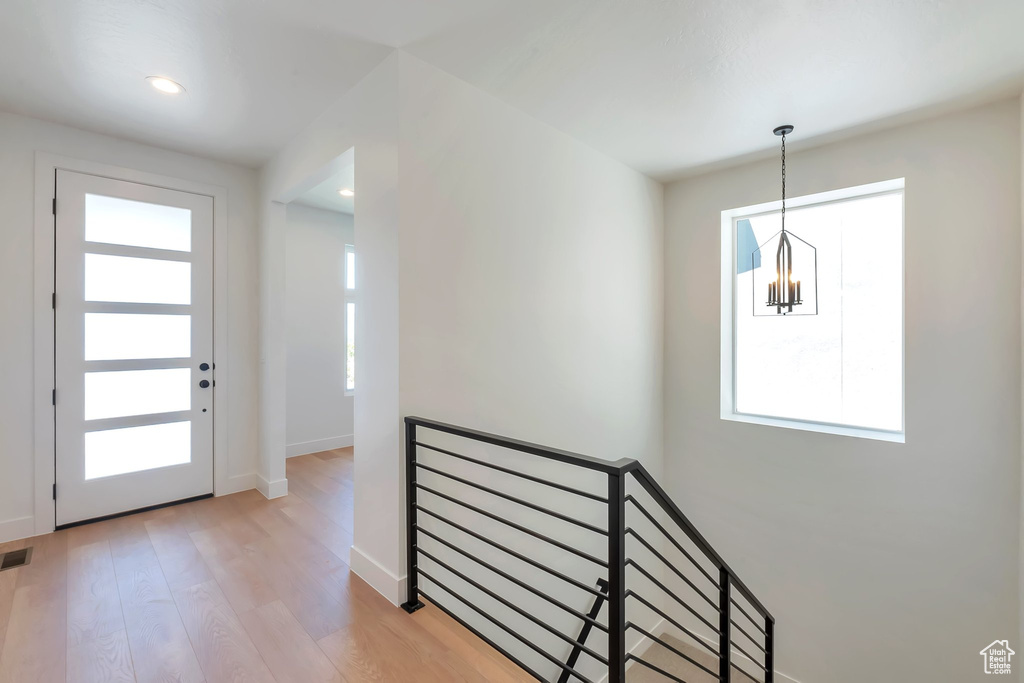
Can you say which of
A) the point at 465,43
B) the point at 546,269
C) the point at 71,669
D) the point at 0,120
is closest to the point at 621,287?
the point at 546,269

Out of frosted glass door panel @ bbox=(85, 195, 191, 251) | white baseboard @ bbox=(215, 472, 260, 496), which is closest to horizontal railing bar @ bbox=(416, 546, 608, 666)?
white baseboard @ bbox=(215, 472, 260, 496)

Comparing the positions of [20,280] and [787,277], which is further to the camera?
[787,277]

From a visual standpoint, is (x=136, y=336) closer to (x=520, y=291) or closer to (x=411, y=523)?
(x=411, y=523)

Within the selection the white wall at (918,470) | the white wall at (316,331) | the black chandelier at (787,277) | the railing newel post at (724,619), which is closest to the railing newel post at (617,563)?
the railing newel post at (724,619)

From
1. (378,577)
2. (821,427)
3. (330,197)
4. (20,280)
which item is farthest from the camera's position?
(330,197)

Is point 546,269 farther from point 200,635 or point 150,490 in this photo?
point 150,490

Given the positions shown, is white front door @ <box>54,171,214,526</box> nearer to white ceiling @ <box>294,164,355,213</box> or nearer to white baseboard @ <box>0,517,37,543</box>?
white baseboard @ <box>0,517,37,543</box>

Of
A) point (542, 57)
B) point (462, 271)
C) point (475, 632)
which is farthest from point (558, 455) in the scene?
point (542, 57)

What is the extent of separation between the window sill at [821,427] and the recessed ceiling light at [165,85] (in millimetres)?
4267

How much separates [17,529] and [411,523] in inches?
100

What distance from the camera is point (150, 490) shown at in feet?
10.4

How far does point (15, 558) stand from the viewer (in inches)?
97.3

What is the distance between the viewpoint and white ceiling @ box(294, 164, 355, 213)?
4004mm

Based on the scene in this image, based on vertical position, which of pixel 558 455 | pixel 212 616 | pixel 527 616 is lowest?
pixel 212 616
